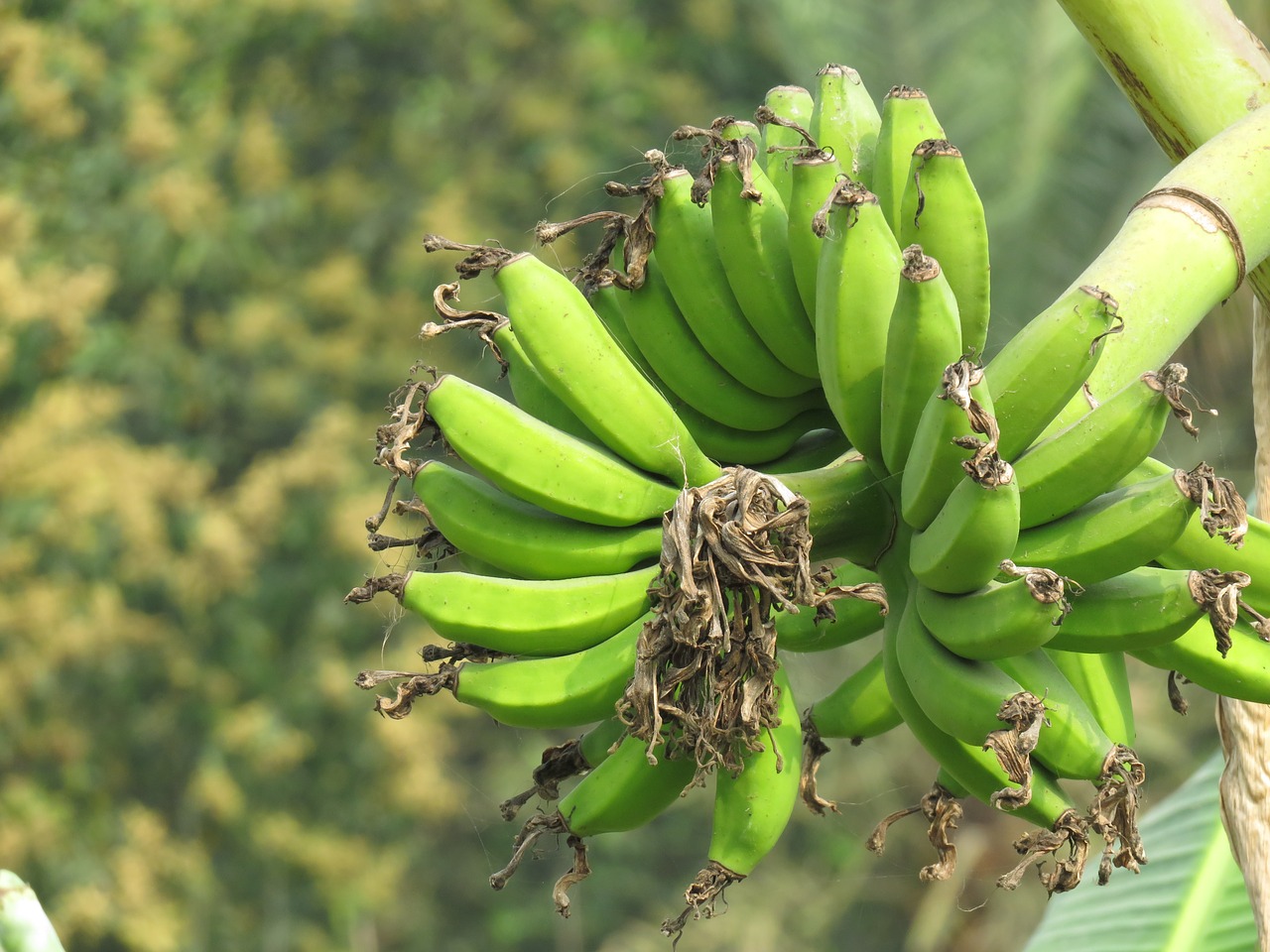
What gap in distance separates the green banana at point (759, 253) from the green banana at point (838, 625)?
215 millimetres

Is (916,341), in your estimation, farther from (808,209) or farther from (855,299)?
(808,209)

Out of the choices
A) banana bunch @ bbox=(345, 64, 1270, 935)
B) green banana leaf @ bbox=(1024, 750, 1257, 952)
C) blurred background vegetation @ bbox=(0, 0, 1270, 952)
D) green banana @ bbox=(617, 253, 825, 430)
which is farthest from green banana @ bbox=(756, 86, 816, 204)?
blurred background vegetation @ bbox=(0, 0, 1270, 952)

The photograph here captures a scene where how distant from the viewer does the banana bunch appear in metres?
1.01

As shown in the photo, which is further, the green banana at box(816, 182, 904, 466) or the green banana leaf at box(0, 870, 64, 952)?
the green banana leaf at box(0, 870, 64, 952)

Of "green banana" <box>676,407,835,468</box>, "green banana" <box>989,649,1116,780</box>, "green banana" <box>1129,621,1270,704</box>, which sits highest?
"green banana" <box>676,407,835,468</box>

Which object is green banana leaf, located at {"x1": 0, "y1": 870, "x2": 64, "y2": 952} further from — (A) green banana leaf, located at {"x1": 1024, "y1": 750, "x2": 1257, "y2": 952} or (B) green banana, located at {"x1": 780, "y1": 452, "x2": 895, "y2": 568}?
(A) green banana leaf, located at {"x1": 1024, "y1": 750, "x2": 1257, "y2": 952}

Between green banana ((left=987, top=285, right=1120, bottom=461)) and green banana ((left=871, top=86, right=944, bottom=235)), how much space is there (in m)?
0.21

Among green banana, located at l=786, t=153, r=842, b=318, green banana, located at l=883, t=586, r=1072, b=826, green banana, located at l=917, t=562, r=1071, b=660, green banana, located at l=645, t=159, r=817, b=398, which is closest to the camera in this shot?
green banana, located at l=917, t=562, r=1071, b=660

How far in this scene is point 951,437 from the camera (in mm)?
983

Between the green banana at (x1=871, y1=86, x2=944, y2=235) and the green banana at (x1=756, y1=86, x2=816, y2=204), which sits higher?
the green banana at (x1=756, y1=86, x2=816, y2=204)

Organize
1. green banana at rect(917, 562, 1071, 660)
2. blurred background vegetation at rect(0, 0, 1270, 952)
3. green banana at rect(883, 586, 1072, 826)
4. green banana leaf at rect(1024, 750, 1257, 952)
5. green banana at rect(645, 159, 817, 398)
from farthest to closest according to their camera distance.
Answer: blurred background vegetation at rect(0, 0, 1270, 952)
green banana leaf at rect(1024, 750, 1257, 952)
green banana at rect(645, 159, 817, 398)
green banana at rect(883, 586, 1072, 826)
green banana at rect(917, 562, 1071, 660)

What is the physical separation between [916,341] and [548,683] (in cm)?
41

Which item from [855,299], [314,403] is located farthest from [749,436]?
[314,403]

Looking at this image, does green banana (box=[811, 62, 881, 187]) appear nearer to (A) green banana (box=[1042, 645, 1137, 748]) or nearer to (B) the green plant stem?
(B) the green plant stem
